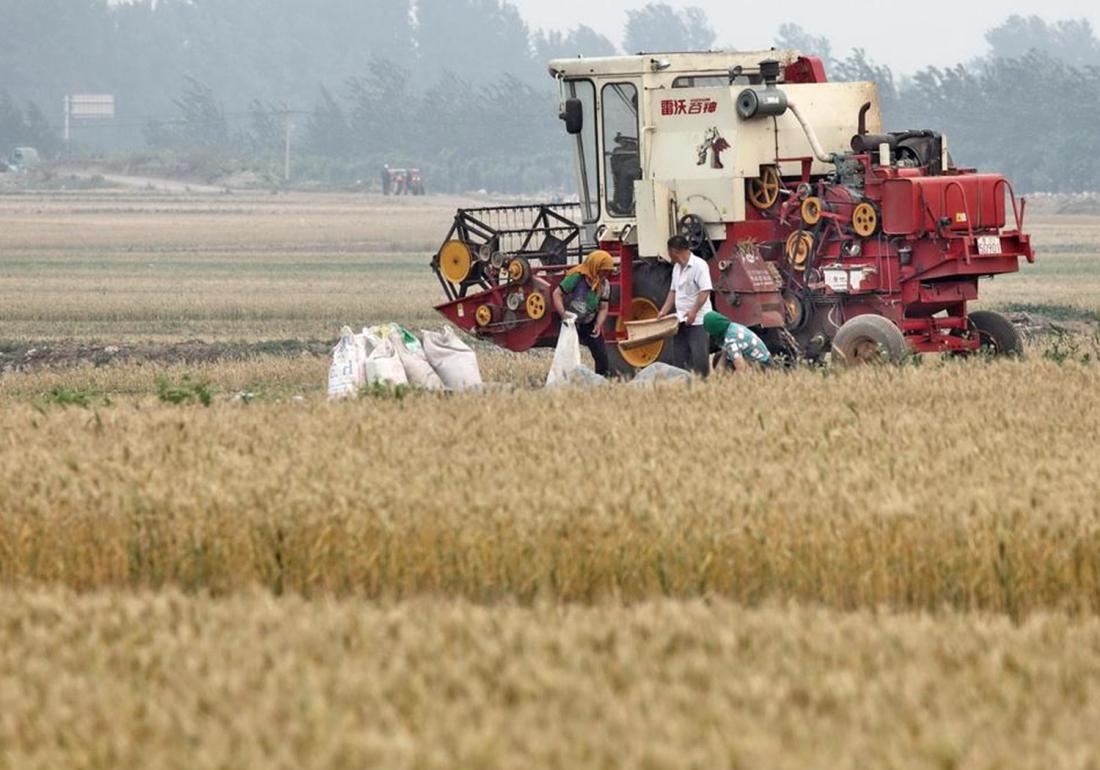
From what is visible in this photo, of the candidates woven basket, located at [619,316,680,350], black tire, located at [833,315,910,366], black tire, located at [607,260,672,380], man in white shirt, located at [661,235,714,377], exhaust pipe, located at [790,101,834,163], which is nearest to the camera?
black tire, located at [833,315,910,366]

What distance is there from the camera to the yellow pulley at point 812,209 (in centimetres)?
1680

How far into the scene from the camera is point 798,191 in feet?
55.9

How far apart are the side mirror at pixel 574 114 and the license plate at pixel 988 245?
3801 mm

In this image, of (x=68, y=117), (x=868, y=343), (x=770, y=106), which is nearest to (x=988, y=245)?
(x=868, y=343)

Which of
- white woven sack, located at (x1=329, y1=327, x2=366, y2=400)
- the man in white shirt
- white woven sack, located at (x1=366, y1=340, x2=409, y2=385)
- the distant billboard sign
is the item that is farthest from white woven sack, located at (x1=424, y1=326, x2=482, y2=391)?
the distant billboard sign

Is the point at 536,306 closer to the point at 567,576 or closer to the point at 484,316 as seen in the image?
the point at 484,316

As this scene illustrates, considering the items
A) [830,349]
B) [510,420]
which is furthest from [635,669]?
[830,349]

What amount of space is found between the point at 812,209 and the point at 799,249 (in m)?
0.35

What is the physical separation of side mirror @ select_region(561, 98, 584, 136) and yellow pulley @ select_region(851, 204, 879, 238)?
2897mm

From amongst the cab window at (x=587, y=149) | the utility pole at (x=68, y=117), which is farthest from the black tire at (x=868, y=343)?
the utility pole at (x=68, y=117)

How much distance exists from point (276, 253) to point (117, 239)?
796 cm

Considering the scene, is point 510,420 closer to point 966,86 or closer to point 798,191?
point 798,191

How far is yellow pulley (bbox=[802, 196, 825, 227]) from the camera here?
1680cm

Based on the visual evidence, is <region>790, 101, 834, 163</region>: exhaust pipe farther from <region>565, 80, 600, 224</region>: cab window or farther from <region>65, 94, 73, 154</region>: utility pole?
<region>65, 94, 73, 154</region>: utility pole
